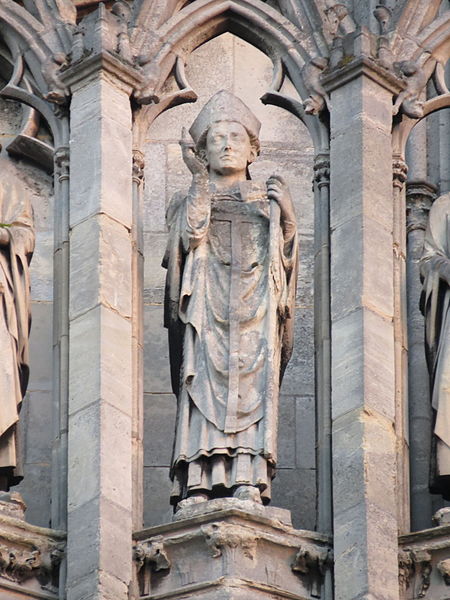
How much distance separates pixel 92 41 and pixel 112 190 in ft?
3.83

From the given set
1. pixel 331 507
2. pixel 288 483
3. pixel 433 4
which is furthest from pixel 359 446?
pixel 433 4

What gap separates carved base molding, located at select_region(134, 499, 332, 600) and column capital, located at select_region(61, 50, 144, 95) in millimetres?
3154

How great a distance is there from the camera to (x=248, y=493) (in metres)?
23.6

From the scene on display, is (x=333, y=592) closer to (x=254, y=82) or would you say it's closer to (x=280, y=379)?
(x=280, y=379)

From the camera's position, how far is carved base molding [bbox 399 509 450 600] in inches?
928

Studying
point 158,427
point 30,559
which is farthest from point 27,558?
point 158,427

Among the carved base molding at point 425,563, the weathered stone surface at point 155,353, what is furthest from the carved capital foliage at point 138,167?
the carved base molding at point 425,563

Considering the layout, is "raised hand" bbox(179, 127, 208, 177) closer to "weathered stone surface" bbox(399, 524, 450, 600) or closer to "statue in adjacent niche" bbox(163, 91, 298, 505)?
"statue in adjacent niche" bbox(163, 91, 298, 505)

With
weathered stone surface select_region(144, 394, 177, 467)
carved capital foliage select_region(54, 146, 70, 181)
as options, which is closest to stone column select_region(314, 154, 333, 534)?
carved capital foliage select_region(54, 146, 70, 181)

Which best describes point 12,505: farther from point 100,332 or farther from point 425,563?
point 425,563

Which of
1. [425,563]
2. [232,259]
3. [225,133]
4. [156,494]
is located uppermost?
[225,133]

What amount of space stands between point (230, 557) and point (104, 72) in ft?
11.9

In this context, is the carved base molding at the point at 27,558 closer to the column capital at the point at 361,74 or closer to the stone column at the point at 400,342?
the stone column at the point at 400,342

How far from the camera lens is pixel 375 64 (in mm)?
25109
